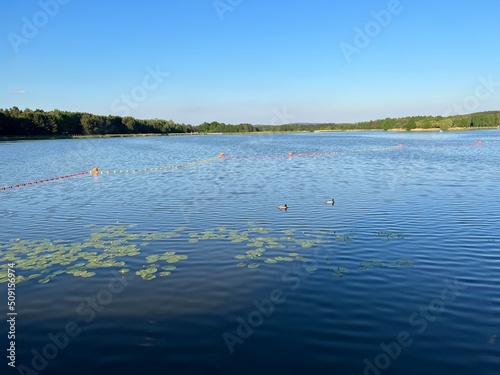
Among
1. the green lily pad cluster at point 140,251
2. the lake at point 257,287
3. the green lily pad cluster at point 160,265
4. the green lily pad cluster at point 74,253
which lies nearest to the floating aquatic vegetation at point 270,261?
the green lily pad cluster at point 140,251

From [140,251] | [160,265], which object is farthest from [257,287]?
[140,251]

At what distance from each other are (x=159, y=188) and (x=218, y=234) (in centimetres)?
1728

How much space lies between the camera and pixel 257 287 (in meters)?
12.8

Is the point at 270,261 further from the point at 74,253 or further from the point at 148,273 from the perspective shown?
the point at 74,253

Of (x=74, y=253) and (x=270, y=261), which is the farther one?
(x=74, y=253)

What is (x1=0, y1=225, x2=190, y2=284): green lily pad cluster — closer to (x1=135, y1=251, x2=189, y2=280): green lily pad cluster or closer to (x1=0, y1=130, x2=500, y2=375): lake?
(x1=0, y1=130, x2=500, y2=375): lake

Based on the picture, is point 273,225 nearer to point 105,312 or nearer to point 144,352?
point 105,312

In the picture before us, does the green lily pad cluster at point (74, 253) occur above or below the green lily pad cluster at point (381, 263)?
A: below

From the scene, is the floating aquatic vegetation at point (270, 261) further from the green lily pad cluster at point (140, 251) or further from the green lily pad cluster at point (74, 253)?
the green lily pad cluster at point (74, 253)

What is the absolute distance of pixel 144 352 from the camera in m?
9.31

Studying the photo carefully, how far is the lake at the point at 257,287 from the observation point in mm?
9102

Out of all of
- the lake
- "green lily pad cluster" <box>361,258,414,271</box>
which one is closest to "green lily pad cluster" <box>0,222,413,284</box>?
"green lily pad cluster" <box>361,258,414,271</box>

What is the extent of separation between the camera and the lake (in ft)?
29.9

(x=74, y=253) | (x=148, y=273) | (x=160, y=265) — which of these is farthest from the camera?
(x=74, y=253)
